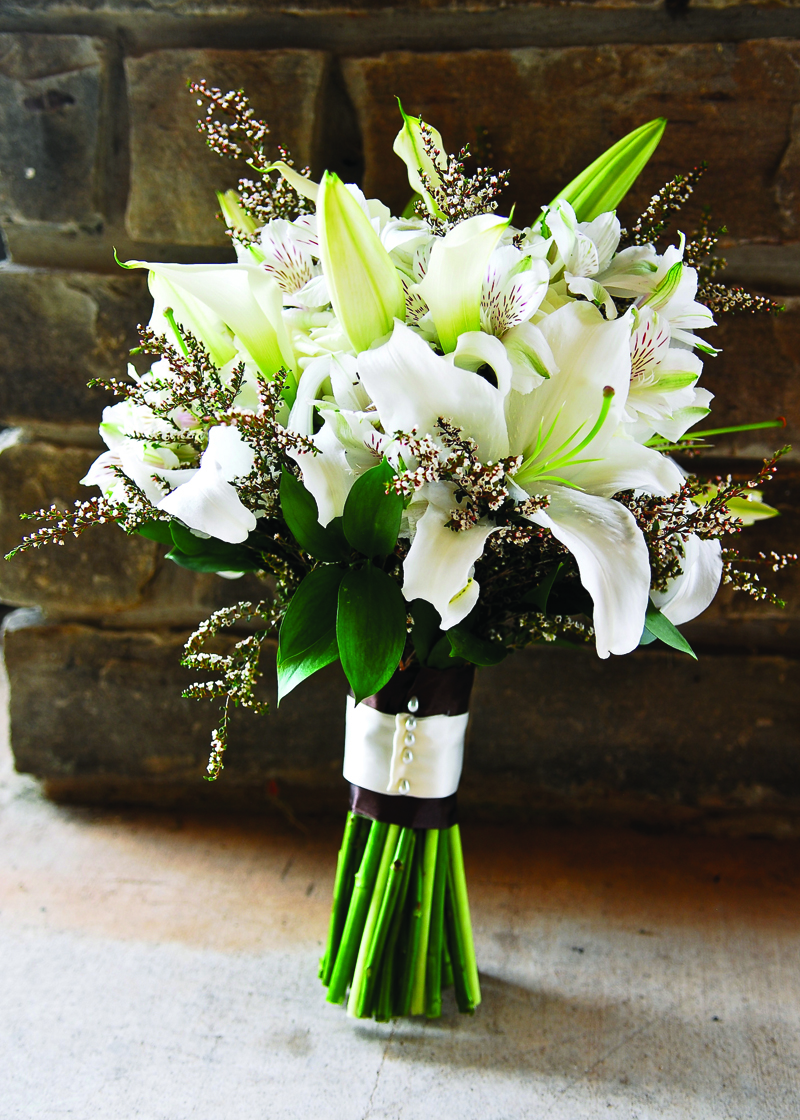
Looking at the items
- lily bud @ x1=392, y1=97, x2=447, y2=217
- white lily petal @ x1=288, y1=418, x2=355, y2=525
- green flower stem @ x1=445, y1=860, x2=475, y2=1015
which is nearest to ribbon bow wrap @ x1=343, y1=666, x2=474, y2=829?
green flower stem @ x1=445, y1=860, x2=475, y2=1015

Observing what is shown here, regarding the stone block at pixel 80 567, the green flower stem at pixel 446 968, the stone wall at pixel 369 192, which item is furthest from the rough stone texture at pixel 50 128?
the green flower stem at pixel 446 968

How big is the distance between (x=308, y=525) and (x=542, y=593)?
0.67 feet

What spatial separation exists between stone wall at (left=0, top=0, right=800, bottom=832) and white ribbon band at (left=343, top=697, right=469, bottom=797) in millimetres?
359

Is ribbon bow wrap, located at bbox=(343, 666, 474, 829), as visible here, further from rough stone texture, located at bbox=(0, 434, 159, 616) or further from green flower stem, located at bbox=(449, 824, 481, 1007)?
rough stone texture, located at bbox=(0, 434, 159, 616)

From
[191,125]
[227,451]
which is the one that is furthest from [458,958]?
[191,125]

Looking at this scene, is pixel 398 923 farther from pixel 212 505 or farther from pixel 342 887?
pixel 212 505

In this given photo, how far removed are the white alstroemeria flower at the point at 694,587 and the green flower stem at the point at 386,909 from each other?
0.33 meters

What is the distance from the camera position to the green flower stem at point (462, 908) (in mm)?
849

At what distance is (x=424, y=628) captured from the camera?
749mm

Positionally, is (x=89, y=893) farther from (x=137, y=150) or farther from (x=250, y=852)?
(x=137, y=150)

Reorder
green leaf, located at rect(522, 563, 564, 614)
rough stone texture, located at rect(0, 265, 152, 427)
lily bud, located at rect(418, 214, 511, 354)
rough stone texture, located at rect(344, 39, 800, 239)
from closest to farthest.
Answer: lily bud, located at rect(418, 214, 511, 354), green leaf, located at rect(522, 563, 564, 614), rough stone texture, located at rect(344, 39, 800, 239), rough stone texture, located at rect(0, 265, 152, 427)

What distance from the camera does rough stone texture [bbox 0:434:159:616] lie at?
1.13 meters

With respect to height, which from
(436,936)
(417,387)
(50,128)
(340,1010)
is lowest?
(340,1010)

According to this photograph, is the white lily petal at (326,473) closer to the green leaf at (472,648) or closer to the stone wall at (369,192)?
the green leaf at (472,648)
